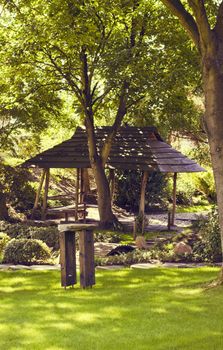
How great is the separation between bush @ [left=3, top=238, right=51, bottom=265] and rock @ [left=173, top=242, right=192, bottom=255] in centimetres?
323

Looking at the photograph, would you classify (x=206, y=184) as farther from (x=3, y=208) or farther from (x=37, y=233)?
(x=37, y=233)

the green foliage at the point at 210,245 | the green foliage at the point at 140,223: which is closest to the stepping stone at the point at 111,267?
the green foliage at the point at 210,245

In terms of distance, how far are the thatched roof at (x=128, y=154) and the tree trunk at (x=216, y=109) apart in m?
10.8

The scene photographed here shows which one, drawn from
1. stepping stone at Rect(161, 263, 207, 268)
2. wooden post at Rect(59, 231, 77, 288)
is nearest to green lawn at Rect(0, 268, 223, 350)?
wooden post at Rect(59, 231, 77, 288)

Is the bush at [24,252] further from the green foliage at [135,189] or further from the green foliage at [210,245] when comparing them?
the green foliage at [135,189]

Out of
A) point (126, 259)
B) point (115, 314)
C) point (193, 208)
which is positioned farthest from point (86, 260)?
point (193, 208)

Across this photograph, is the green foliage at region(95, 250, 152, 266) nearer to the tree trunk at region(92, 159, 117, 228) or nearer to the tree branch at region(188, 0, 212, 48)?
the tree branch at region(188, 0, 212, 48)

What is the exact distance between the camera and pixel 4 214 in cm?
2300

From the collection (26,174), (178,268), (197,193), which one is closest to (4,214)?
(26,174)

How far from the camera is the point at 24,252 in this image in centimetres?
1411

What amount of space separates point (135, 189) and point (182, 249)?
44.3 feet

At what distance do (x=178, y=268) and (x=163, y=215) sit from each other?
540 inches

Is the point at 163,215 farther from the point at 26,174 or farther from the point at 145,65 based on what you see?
the point at 145,65

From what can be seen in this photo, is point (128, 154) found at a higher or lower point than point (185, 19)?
lower
